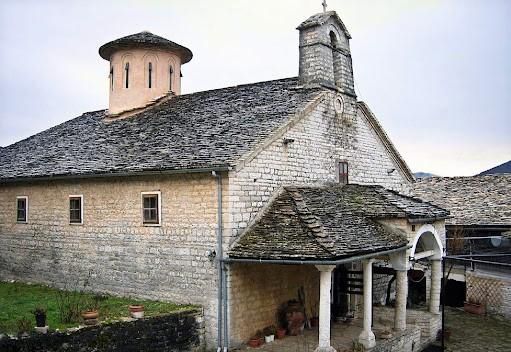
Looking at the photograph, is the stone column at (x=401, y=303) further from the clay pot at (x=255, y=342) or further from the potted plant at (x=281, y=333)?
the clay pot at (x=255, y=342)

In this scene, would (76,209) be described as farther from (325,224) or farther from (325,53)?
(325,53)

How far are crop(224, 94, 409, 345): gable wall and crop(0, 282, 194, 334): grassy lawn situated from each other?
1636 millimetres

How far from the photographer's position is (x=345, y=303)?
58.3ft

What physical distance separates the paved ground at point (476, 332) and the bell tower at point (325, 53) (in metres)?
8.42

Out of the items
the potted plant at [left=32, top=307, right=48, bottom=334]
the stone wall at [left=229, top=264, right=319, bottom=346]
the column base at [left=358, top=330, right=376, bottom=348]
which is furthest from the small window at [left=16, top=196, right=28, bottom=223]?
the column base at [left=358, top=330, right=376, bottom=348]

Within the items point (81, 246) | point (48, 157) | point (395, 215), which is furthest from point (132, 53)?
point (395, 215)

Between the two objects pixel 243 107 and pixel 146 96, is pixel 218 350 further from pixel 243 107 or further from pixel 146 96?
pixel 146 96

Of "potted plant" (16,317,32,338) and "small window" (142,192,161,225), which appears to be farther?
"small window" (142,192,161,225)

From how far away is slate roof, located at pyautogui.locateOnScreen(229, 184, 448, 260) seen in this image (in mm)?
12367

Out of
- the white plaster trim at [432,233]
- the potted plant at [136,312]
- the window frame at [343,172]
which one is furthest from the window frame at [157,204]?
the white plaster trim at [432,233]

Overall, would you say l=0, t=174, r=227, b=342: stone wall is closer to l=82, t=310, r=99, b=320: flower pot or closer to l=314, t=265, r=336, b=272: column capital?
l=82, t=310, r=99, b=320: flower pot

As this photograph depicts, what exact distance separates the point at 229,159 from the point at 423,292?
1328 cm

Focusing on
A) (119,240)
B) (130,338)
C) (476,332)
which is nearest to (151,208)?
(119,240)

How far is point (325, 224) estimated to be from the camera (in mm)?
13359
